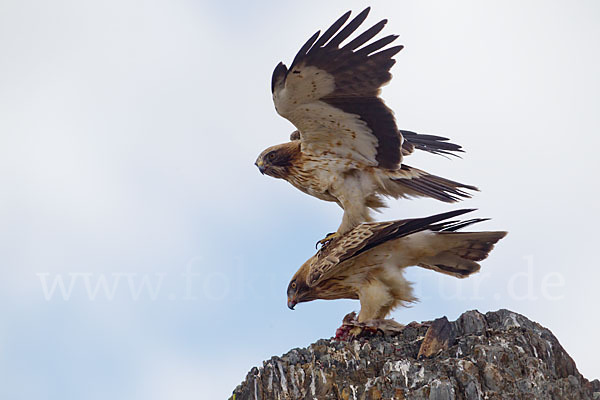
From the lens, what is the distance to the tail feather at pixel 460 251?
32.3 ft

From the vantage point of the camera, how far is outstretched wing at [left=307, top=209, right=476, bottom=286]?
369 inches

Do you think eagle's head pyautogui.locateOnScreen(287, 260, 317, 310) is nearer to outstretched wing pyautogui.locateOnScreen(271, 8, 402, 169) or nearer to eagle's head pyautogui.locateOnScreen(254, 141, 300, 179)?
eagle's head pyautogui.locateOnScreen(254, 141, 300, 179)

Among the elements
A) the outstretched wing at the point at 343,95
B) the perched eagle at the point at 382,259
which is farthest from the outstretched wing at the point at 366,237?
the outstretched wing at the point at 343,95

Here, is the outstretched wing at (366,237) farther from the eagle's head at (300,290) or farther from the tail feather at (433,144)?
the tail feather at (433,144)

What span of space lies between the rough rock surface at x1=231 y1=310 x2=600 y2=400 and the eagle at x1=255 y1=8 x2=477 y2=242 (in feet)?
5.28

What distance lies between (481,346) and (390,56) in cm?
354

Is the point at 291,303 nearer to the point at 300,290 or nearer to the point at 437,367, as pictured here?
the point at 300,290

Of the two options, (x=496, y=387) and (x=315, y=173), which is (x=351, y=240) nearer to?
(x=315, y=173)

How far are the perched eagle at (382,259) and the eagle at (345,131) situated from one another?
41 cm

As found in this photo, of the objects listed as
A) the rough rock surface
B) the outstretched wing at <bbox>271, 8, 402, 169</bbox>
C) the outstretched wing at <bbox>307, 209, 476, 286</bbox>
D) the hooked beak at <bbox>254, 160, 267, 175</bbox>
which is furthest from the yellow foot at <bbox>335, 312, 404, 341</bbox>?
the hooked beak at <bbox>254, 160, 267, 175</bbox>

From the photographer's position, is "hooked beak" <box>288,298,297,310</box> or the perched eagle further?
"hooked beak" <box>288,298,297,310</box>

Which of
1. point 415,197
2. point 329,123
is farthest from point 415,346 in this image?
point 329,123

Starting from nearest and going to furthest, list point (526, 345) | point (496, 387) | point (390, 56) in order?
point (496, 387), point (526, 345), point (390, 56)

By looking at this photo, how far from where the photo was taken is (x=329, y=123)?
389 inches
